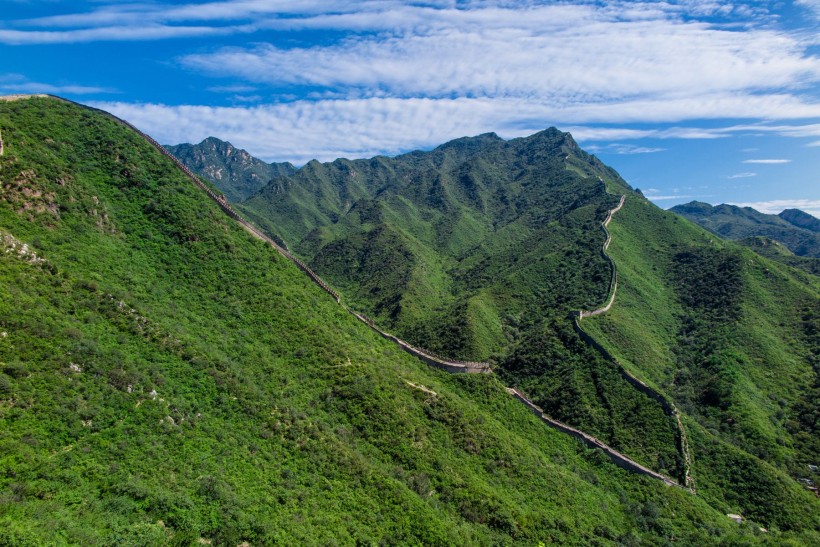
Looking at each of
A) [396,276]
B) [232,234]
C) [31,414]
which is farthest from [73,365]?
[396,276]

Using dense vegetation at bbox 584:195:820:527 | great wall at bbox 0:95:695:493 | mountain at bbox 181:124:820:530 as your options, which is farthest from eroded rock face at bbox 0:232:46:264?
dense vegetation at bbox 584:195:820:527

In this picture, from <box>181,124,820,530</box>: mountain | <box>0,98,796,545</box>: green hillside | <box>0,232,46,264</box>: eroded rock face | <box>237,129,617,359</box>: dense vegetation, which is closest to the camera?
<box>0,98,796,545</box>: green hillside

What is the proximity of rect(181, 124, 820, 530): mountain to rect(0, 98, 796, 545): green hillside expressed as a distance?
6.37m

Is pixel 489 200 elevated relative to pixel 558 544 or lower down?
elevated

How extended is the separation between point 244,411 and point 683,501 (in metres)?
41.8

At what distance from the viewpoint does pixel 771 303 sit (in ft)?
247

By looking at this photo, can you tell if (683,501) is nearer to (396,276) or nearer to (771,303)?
(771,303)

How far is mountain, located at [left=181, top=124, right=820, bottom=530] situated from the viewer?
48969mm

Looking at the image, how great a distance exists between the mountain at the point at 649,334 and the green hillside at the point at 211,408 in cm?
637

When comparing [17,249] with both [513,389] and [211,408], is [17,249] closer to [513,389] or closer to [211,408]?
[211,408]

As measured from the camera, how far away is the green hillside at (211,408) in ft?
72.7

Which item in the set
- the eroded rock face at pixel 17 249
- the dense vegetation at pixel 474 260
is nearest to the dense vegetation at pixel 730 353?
the dense vegetation at pixel 474 260

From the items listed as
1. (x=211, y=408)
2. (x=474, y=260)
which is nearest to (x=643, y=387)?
(x=211, y=408)

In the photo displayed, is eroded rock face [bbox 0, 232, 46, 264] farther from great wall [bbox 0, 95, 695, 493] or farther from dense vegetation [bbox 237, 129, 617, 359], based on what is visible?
dense vegetation [bbox 237, 129, 617, 359]
